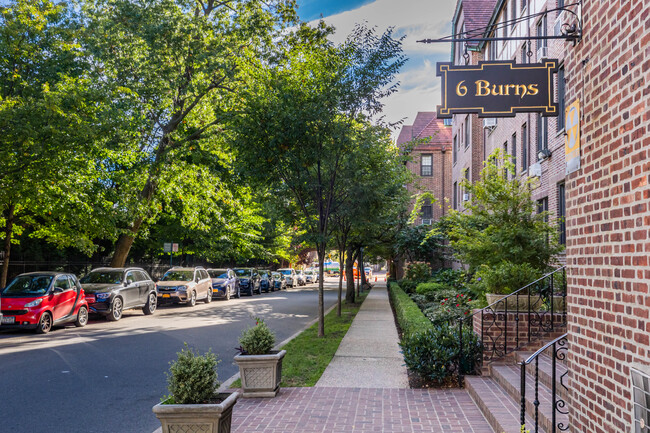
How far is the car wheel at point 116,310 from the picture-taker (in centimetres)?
1728

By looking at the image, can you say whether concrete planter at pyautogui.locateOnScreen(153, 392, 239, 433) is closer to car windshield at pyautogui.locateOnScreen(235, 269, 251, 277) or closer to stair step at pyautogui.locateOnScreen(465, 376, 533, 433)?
stair step at pyautogui.locateOnScreen(465, 376, 533, 433)

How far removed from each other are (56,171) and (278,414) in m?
11.6

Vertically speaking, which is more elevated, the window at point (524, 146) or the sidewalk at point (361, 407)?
the window at point (524, 146)

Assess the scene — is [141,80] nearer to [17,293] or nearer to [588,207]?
[17,293]

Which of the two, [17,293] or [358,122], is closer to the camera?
[358,122]

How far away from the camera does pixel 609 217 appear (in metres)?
3.78

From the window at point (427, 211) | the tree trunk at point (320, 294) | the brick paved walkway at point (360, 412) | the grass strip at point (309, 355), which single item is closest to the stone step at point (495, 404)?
the brick paved walkway at point (360, 412)

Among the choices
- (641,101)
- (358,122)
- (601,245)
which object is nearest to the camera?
(641,101)

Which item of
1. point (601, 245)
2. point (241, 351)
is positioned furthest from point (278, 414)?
point (601, 245)

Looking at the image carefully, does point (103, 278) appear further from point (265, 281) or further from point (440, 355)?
point (265, 281)

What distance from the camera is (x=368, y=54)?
12.9 m

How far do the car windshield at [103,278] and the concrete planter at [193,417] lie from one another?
14.4 metres

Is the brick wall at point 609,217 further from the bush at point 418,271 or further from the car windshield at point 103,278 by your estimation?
the bush at point 418,271

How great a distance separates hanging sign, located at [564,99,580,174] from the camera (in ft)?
14.3
